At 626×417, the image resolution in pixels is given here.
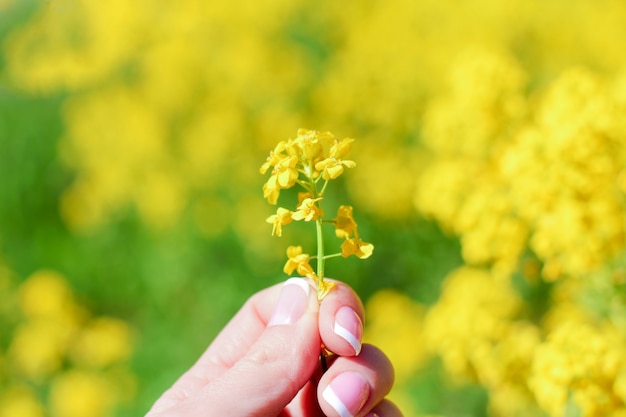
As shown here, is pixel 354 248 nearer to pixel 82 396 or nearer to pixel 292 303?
pixel 292 303

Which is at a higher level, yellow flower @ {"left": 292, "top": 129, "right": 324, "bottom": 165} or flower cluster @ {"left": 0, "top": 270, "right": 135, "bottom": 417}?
yellow flower @ {"left": 292, "top": 129, "right": 324, "bottom": 165}

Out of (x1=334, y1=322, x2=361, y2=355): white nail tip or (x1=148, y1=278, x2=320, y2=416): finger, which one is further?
(x1=334, y1=322, x2=361, y2=355): white nail tip

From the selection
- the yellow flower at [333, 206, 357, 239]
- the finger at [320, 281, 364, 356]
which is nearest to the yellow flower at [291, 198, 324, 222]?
the yellow flower at [333, 206, 357, 239]

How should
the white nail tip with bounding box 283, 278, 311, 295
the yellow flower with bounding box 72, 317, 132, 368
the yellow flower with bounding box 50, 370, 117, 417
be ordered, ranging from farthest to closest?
the yellow flower with bounding box 72, 317, 132, 368
the yellow flower with bounding box 50, 370, 117, 417
the white nail tip with bounding box 283, 278, 311, 295

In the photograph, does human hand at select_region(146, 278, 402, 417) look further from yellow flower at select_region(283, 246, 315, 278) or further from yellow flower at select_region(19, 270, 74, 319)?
yellow flower at select_region(19, 270, 74, 319)

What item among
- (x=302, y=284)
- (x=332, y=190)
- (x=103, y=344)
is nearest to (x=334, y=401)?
(x=302, y=284)

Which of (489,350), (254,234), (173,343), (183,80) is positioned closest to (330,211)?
(254,234)

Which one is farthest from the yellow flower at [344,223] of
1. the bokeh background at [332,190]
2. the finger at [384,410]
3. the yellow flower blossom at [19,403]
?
the yellow flower blossom at [19,403]

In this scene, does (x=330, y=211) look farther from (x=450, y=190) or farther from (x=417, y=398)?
(x=450, y=190)
